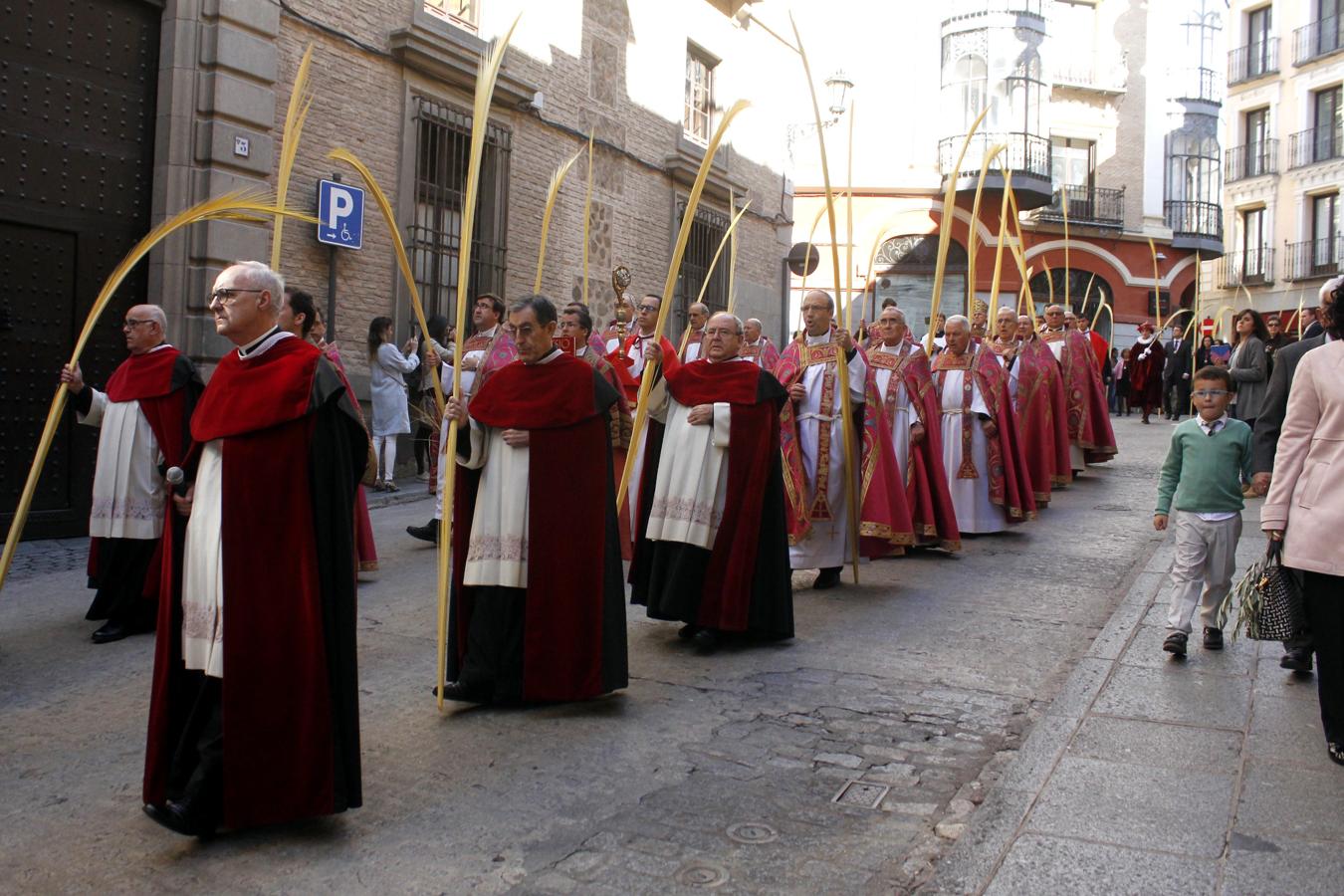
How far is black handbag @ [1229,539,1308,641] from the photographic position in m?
4.82

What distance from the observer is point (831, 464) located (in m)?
7.74

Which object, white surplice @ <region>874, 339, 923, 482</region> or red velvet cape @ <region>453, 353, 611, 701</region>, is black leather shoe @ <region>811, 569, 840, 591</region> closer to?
white surplice @ <region>874, 339, 923, 482</region>

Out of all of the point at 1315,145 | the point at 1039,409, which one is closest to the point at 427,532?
the point at 1039,409

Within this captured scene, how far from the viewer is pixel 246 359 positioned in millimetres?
3820

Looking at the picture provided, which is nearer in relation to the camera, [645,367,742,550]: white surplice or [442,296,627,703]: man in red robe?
[442,296,627,703]: man in red robe

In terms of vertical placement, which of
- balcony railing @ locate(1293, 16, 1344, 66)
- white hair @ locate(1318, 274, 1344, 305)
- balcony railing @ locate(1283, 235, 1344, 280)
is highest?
balcony railing @ locate(1293, 16, 1344, 66)

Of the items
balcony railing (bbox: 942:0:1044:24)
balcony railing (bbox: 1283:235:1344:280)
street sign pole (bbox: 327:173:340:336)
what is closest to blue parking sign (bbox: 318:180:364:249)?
street sign pole (bbox: 327:173:340:336)

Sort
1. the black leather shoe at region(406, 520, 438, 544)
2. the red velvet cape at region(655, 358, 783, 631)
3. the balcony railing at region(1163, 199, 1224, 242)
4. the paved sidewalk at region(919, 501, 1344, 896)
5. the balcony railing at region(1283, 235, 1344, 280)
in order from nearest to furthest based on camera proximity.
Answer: the paved sidewalk at region(919, 501, 1344, 896)
the red velvet cape at region(655, 358, 783, 631)
the black leather shoe at region(406, 520, 438, 544)
the balcony railing at region(1283, 235, 1344, 280)
the balcony railing at region(1163, 199, 1224, 242)

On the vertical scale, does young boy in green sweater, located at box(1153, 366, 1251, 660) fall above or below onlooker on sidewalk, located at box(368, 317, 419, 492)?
below

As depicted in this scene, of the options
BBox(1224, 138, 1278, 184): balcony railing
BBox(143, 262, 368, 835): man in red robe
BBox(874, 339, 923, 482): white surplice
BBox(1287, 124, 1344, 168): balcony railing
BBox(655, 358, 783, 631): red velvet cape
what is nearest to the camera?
BBox(143, 262, 368, 835): man in red robe

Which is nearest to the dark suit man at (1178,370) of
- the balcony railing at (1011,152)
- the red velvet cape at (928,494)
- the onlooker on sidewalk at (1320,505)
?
the balcony railing at (1011,152)

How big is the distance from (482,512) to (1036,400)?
8193 mm

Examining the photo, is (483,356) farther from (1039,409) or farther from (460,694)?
(1039,409)

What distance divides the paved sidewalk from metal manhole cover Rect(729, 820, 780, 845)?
537mm
